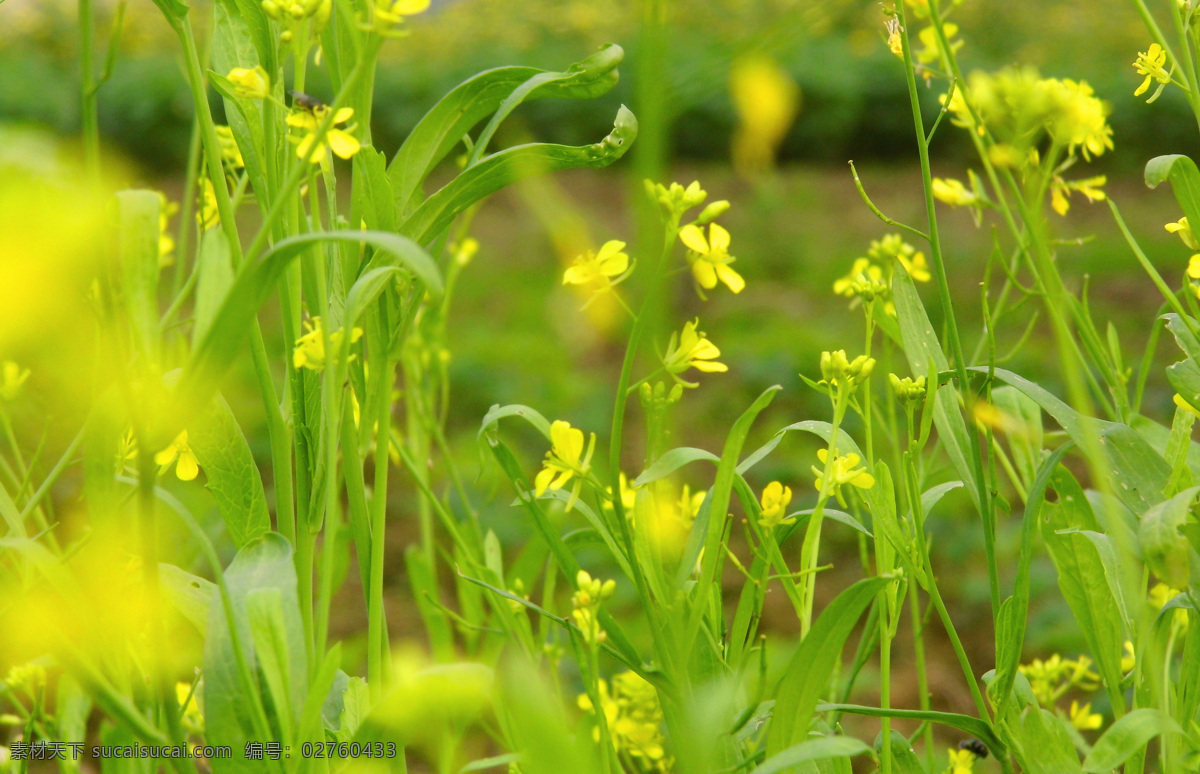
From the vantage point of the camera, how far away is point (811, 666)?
1.45 feet

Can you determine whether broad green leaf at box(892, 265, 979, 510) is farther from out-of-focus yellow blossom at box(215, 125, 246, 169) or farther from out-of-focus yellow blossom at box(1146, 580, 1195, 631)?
out-of-focus yellow blossom at box(215, 125, 246, 169)

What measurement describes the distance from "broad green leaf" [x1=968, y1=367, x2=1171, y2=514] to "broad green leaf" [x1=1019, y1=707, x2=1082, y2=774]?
12cm

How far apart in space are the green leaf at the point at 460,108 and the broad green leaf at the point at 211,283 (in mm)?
133

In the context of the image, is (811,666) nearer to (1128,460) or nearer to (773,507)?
(773,507)

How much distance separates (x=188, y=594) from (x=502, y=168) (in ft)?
0.90

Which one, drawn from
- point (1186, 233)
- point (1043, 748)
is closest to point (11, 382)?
point (1043, 748)

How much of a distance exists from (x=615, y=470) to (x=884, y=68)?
5.72 m

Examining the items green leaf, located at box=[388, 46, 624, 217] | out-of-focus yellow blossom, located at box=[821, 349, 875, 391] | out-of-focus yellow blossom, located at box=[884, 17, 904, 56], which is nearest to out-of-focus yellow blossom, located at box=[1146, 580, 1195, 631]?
out-of-focus yellow blossom, located at box=[821, 349, 875, 391]

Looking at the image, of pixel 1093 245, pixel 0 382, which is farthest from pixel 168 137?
pixel 0 382

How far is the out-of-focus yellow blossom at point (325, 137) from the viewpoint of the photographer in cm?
41

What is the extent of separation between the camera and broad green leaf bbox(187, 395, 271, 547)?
0.51 metres

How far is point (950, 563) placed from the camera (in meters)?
1.97

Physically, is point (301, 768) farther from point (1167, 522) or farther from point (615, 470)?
point (1167, 522)

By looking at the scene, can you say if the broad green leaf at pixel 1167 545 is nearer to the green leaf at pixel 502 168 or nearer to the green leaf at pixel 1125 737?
the green leaf at pixel 1125 737
